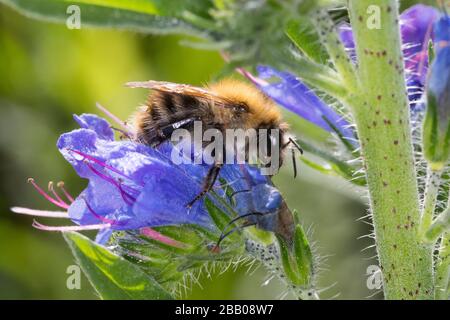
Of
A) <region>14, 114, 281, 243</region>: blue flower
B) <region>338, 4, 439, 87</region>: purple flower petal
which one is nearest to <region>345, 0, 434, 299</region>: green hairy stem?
<region>14, 114, 281, 243</region>: blue flower

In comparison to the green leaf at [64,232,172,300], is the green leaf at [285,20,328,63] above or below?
above

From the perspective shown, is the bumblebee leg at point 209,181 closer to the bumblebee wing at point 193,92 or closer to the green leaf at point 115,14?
the bumblebee wing at point 193,92

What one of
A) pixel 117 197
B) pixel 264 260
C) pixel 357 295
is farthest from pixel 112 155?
pixel 357 295

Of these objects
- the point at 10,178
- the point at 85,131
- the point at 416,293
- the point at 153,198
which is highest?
the point at 10,178

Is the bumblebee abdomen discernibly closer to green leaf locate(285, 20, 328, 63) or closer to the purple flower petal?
green leaf locate(285, 20, 328, 63)

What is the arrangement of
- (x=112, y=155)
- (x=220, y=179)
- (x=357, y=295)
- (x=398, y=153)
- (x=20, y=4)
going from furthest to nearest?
(x=357, y=295) → (x=220, y=179) → (x=112, y=155) → (x=398, y=153) → (x=20, y=4)

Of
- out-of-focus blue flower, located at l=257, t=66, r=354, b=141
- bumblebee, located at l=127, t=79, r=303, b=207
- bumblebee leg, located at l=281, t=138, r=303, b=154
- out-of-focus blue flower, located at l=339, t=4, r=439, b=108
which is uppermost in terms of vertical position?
out-of-focus blue flower, located at l=339, t=4, r=439, b=108

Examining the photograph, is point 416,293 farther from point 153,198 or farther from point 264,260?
point 153,198
